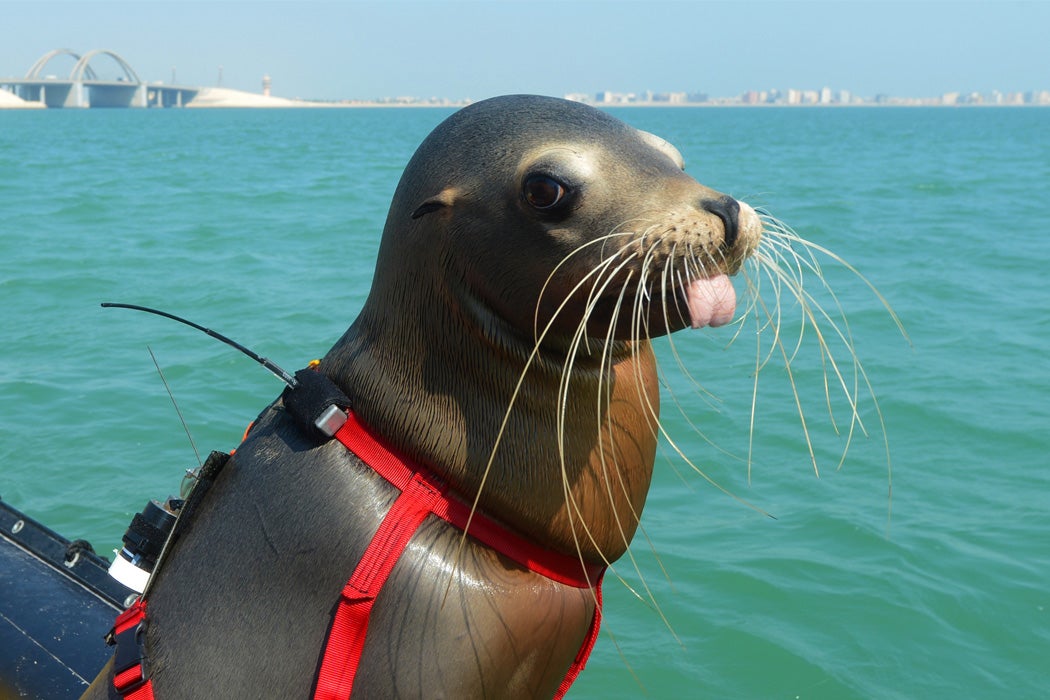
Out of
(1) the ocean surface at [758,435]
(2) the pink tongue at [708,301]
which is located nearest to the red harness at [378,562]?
(1) the ocean surface at [758,435]

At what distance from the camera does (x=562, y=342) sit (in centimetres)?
211

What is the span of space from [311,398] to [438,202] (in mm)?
416

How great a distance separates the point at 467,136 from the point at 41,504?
5107 millimetres

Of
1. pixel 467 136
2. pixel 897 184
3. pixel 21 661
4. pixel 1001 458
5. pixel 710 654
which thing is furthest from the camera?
pixel 897 184

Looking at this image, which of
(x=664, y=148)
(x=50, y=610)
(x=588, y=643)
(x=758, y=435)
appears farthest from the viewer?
(x=758, y=435)

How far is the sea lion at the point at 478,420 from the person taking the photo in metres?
2.04

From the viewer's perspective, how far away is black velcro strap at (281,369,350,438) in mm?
2129

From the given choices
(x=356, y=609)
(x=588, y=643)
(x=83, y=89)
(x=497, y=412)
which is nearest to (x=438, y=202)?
(x=497, y=412)

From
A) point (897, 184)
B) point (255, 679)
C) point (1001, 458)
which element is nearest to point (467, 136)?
point (255, 679)

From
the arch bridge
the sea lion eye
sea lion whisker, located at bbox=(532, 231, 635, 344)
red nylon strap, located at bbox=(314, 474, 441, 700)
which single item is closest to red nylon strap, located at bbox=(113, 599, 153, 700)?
red nylon strap, located at bbox=(314, 474, 441, 700)

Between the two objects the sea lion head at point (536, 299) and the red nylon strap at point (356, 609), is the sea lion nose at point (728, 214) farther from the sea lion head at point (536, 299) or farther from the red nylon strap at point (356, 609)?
the red nylon strap at point (356, 609)

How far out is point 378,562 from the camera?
2037mm

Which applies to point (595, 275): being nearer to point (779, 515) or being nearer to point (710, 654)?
point (710, 654)

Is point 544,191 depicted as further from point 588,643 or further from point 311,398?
point 588,643
